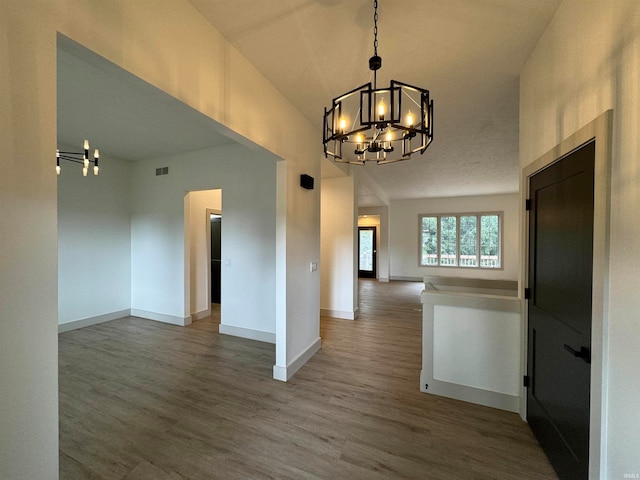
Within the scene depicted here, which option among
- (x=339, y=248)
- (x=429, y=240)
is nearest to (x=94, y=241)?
(x=339, y=248)

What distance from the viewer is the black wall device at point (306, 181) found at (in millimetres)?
2982

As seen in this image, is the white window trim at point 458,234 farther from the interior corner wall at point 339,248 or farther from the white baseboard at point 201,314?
the white baseboard at point 201,314

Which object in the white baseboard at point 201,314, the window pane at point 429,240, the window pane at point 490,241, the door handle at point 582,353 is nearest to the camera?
the door handle at point 582,353

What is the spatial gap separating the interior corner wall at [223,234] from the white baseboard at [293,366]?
2.69 ft

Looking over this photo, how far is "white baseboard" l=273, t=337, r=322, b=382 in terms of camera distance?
274 centimetres

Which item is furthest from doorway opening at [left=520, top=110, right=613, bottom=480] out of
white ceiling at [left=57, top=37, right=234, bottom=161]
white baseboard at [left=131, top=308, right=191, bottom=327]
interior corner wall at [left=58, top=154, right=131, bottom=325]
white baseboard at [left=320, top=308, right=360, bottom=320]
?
interior corner wall at [left=58, top=154, right=131, bottom=325]

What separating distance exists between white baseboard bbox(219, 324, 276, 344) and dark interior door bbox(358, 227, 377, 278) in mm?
7125

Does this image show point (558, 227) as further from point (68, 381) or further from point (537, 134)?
point (68, 381)

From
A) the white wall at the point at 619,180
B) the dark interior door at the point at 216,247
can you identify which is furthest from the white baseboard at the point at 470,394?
the dark interior door at the point at 216,247

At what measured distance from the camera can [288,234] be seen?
2.75 m

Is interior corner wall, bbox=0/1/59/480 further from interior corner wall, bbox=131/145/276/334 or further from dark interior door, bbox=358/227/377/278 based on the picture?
dark interior door, bbox=358/227/377/278

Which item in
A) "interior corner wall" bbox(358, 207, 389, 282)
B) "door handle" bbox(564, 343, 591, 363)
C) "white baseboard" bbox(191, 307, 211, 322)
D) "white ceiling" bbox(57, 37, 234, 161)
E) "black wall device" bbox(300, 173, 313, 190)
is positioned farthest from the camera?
"interior corner wall" bbox(358, 207, 389, 282)

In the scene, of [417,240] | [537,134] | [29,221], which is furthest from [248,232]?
[417,240]

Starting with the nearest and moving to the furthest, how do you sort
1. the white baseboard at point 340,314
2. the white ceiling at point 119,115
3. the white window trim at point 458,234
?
the white ceiling at point 119,115, the white baseboard at point 340,314, the white window trim at point 458,234
